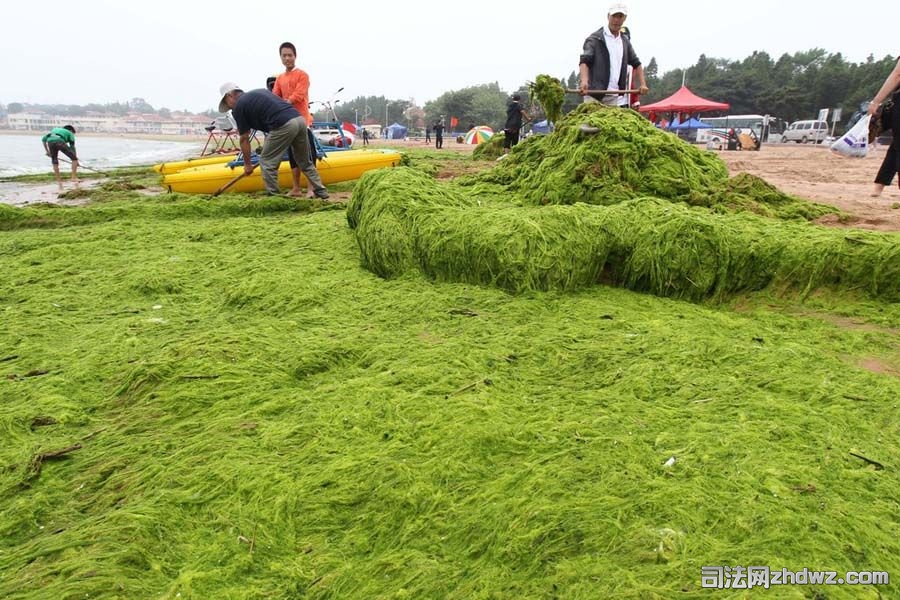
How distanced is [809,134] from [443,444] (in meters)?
44.3

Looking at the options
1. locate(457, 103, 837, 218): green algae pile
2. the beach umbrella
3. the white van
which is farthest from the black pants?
the white van

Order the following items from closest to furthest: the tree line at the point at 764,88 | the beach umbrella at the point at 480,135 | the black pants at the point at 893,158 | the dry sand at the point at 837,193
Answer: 1. the dry sand at the point at 837,193
2. the black pants at the point at 893,158
3. the beach umbrella at the point at 480,135
4. the tree line at the point at 764,88

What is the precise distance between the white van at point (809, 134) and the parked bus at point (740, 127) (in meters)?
1.46

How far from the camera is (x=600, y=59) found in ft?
21.4

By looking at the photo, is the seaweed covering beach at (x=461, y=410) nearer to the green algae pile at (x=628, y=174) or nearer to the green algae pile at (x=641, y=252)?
the green algae pile at (x=641, y=252)

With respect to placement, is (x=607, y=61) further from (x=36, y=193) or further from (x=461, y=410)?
(x=36, y=193)

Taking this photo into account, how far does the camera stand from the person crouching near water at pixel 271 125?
22.9 ft

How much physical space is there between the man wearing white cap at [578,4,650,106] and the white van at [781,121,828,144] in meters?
36.2

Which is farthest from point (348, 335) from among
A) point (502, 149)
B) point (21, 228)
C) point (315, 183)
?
point (502, 149)

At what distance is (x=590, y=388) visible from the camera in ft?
7.91

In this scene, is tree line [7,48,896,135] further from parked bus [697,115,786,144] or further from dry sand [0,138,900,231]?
dry sand [0,138,900,231]

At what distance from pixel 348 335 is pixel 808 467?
87.0 inches

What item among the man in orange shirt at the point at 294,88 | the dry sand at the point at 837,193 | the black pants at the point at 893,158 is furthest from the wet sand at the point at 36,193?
the black pants at the point at 893,158

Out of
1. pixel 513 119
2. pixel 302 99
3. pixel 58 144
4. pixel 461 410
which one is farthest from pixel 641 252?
pixel 58 144
